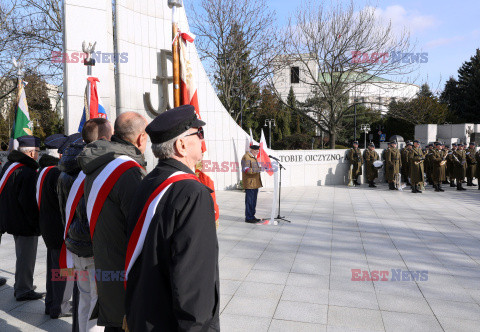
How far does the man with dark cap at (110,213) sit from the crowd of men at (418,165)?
1337cm

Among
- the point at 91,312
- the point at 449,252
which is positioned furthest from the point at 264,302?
the point at 449,252

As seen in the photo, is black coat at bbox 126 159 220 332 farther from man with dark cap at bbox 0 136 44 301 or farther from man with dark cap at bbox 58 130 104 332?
man with dark cap at bbox 0 136 44 301

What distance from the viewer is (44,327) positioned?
12.0 feet

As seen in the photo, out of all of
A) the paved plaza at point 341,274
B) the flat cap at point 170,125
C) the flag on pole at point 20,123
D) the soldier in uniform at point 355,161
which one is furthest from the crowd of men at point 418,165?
the flat cap at point 170,125

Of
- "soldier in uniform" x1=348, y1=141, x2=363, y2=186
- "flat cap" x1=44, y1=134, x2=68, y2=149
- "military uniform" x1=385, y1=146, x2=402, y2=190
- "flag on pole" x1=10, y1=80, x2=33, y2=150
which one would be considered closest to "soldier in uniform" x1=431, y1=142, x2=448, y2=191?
"military uniform" x1=385, y1=146, x2=402, y2=190

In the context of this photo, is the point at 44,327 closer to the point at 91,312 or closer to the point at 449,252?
the point at 91,312

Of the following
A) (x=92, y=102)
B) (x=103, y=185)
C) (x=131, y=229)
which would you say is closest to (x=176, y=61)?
(x=92, y=102)

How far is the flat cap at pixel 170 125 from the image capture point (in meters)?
1.82

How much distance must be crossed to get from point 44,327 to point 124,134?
2.39 meters

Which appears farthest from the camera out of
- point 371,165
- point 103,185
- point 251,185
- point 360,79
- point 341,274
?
point 360,79

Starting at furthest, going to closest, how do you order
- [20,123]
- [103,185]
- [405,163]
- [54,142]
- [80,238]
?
[405,163] < [20,123] < [54,142] < [80,238] < [103,185]

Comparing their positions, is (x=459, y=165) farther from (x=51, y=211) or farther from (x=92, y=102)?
(x=51, y=211)

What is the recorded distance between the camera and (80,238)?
2812 mm

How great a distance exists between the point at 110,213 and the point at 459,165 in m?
15.7
